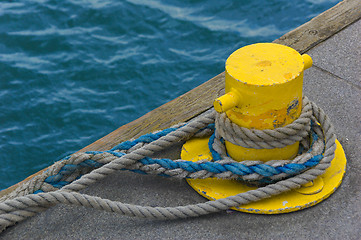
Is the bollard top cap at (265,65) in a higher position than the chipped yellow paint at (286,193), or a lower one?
higher

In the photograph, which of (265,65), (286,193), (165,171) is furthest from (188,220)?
(265,65)

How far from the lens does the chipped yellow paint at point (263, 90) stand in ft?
6.29

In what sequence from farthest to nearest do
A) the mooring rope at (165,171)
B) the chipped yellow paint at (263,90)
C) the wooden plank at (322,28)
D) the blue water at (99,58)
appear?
the blue water at (99,58) < the wooden plank at (322,28) < the mooring rope at (165,171) < the chipped yellow paint at (263,90)

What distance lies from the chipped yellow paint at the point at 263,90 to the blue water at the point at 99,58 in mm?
2428

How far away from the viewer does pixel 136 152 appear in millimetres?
2238

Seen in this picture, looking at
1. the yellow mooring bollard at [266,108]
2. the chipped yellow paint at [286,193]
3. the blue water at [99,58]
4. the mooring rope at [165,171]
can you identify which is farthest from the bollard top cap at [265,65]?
the blue water at [99,58]

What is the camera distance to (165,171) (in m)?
2.21

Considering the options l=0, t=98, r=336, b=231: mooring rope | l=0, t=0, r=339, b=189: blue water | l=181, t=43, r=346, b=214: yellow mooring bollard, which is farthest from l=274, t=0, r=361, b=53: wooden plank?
l=0, t=0, r=339, b=189: blue water

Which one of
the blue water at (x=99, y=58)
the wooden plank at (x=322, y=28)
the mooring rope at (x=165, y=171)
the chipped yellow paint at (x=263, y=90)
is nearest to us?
the chipped yellow paint at (x=263, y=90)

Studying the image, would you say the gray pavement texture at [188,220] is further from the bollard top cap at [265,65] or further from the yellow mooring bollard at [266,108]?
the bollard top cap at [265,65]

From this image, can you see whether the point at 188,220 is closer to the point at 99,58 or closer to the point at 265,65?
the point at 265,65

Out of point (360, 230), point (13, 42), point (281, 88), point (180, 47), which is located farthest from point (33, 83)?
point (360, 230)

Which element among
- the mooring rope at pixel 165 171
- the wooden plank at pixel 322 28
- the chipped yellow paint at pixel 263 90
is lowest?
the wooden plank at pixel 322 28

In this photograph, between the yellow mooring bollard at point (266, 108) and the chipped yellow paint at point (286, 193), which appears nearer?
the yellow mooring bollard at point (266, 108)
